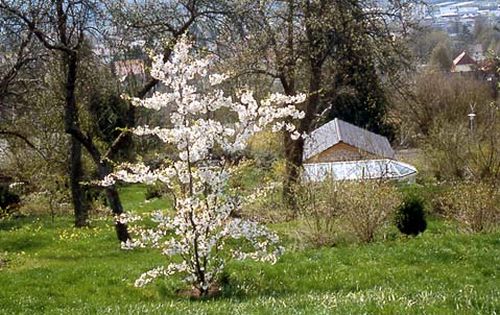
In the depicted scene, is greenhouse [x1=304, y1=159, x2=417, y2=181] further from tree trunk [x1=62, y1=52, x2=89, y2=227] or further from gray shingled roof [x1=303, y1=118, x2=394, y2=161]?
gray shingled roof [x1=303, y1=118, x2=394, y2=161]

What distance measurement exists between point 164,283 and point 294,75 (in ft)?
40.0

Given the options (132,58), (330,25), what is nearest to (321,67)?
(330,25)

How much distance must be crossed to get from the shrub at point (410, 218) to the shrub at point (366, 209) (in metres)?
0.52

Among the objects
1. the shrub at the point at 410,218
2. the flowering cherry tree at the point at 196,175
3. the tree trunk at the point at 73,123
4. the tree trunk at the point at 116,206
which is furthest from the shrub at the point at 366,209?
the tree trunk at the point at 73,123

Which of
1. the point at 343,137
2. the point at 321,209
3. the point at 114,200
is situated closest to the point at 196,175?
the point at 321,209

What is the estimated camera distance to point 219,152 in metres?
10.5

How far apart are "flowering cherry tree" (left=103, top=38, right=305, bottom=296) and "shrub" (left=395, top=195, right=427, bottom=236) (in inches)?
261

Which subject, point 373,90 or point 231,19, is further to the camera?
point 373,90

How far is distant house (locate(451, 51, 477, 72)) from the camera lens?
4659 cm

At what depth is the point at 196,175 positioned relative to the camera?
28.7ft

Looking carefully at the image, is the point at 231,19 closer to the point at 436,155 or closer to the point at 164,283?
the point at 164,283

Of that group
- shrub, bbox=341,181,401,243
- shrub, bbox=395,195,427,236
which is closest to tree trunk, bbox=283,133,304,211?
shrub, bbox=341,181,401,243

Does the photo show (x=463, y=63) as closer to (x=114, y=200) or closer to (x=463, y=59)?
(x=463, y=59)

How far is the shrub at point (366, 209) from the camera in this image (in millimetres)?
13125
